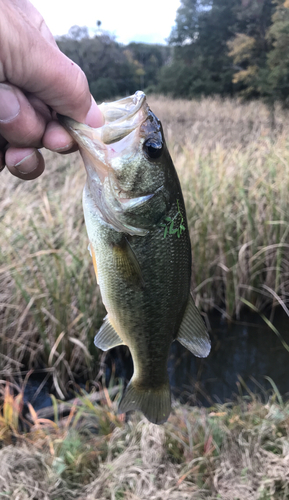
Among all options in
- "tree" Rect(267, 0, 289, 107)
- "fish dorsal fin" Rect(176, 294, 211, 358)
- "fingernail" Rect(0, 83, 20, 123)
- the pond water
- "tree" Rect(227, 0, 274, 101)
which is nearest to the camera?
"fingernail" Rect(0, 83, 20, 123)

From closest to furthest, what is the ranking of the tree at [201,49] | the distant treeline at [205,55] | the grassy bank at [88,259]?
the grassy bank at [88,259], the distant treeline at [205,55], the tree at [201,49]

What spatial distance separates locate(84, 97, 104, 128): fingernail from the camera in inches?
46.6

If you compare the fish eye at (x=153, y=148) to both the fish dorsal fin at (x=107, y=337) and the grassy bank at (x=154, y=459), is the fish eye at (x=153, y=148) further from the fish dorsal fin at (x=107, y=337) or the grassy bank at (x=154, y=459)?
the grassy bank at (x=154, y=459)

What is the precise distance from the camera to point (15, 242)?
11.1ft

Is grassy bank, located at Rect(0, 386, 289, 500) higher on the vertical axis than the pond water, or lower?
higher

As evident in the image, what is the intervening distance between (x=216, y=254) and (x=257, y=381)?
1481 millimetres

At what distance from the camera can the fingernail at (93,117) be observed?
1.18m

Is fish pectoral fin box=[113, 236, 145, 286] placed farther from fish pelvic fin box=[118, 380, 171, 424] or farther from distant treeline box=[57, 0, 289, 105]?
distant treeline box=[57, 0, 289, 105]

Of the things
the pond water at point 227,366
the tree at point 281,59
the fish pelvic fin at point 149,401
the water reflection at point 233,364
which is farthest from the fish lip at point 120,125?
the tree at point 281,59

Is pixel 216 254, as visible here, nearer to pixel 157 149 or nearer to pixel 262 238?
pixel 262 238

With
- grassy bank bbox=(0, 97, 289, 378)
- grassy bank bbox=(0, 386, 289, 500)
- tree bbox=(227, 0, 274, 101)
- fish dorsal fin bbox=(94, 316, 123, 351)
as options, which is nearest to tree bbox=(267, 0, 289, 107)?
tree bbox=(227, 0, 274, 101)

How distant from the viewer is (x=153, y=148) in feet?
3.75

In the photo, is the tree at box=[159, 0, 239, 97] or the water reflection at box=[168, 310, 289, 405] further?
the tree at box=[159, 0, 239, 97]

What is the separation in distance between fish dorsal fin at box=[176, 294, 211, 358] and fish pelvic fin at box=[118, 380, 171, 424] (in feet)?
0.78
